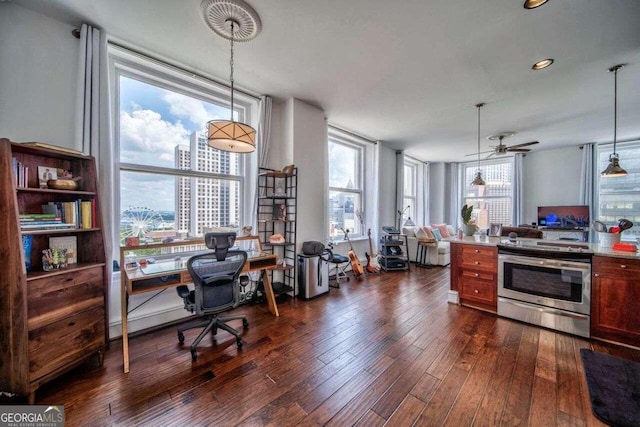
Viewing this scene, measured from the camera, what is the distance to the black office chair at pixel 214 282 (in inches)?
80.5

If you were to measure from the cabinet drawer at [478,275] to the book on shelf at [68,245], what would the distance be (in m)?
4.21

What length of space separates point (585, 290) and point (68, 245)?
4824 millimetres

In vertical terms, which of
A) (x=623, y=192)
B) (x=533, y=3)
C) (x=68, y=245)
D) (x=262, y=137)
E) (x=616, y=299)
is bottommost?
(x=616, y=299)

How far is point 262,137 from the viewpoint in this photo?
11.1ft

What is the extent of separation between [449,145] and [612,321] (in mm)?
4598

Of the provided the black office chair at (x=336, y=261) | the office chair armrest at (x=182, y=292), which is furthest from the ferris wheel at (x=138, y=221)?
the black office chair at (x=336, y=261)

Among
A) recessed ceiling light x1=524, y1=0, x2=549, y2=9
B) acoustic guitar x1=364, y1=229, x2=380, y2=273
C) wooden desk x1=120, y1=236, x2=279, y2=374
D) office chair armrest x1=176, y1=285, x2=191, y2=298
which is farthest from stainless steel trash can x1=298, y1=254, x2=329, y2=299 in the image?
recessed ceiling light x1=524, y1=0, x2=549, y2=9

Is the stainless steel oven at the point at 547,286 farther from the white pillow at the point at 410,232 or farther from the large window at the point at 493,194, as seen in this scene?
the large window at the point at 493,194

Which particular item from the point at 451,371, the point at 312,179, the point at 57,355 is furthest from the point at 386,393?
the point at 312,179

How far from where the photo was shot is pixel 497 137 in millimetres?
4887

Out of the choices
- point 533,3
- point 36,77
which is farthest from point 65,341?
point 533,3

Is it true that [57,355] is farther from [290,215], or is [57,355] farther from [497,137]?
[497,137]

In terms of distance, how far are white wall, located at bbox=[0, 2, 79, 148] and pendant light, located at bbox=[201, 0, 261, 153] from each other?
133cm

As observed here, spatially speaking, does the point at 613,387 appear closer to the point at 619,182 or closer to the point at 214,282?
the point at 214,282
